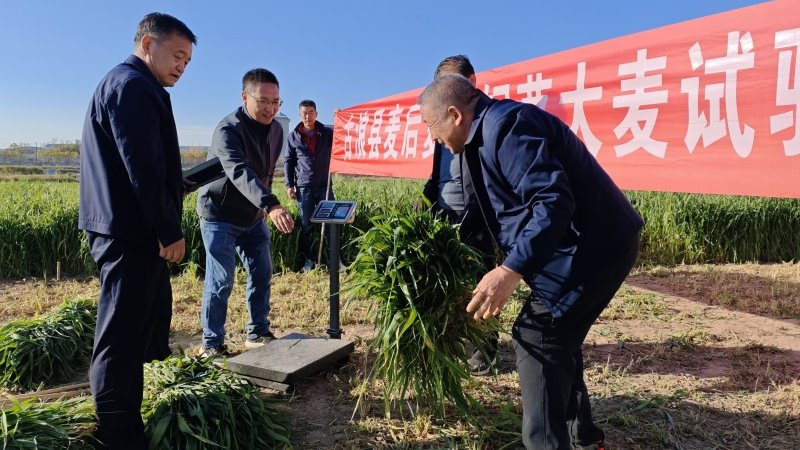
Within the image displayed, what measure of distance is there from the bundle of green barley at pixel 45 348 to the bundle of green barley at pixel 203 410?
1.03m

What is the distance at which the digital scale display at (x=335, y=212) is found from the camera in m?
3.09

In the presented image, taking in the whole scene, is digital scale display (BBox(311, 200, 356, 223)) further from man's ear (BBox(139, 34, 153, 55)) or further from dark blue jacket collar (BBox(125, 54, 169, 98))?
man's ear (BBox(139, 34, 153, 55))

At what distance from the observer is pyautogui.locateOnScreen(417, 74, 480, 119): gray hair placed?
1.99 meters

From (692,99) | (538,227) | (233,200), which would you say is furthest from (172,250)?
(692,99)

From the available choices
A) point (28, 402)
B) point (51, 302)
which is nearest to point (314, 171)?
point (51, 302)

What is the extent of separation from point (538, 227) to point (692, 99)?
7.50 feet

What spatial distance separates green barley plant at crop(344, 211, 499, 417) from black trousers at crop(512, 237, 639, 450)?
0.45m

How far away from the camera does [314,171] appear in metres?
6.53

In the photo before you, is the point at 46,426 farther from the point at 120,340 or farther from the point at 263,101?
the point at 263,101

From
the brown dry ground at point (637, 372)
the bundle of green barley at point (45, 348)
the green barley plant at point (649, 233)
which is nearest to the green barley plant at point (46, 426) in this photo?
the brown dry ground at point (637, 372)

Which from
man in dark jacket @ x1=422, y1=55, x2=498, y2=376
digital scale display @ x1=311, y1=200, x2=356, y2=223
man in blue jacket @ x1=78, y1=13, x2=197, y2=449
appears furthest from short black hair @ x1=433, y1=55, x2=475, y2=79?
man in blue jacket @ x1=78, y1=13, x2=197, y2=449

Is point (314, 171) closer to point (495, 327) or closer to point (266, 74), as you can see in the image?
point (266, 74)

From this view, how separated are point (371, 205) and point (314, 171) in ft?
3.59

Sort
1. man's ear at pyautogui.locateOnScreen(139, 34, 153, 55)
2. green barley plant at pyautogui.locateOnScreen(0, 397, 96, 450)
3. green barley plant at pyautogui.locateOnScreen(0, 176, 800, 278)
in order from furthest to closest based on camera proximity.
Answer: green barley plant at pyautogui.locateOnScreen(0, 176, 800, 278) < man's ear at pyautogui.locateOnScreen(139, 34, 153, 55) < green barley plant at pyautogui.locateOnScreen(0, 397, 96, 450)
